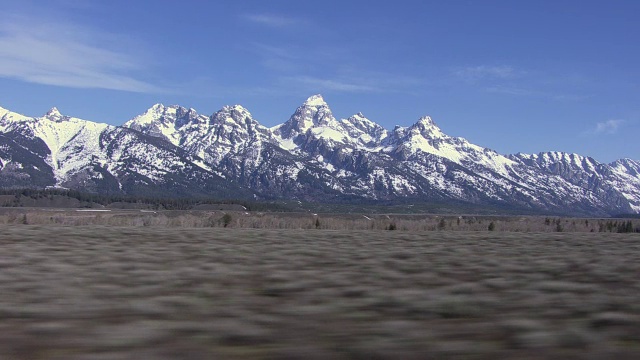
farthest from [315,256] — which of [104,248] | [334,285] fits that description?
[104,248]

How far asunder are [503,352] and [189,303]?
3.99 metres

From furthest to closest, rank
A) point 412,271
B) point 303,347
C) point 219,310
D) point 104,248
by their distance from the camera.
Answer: point 104,248, point 412,271, point 219,310, point 303,347

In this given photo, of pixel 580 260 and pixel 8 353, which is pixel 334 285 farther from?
pixel 580 260

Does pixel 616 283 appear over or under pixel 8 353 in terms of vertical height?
over

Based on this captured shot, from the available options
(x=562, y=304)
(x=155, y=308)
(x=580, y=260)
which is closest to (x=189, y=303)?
(x=155, y=308)

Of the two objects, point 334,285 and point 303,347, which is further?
point 334,285

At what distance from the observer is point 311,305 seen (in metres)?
8.16

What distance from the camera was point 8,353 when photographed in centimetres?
608

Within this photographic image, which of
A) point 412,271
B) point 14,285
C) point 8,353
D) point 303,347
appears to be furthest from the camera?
point 412,271

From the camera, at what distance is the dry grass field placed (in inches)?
254

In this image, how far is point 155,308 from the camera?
784cm

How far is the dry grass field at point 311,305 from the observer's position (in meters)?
6.46

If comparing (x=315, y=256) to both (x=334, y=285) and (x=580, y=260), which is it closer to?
(x=334, y=285)

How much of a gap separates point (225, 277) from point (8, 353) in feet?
14.3
